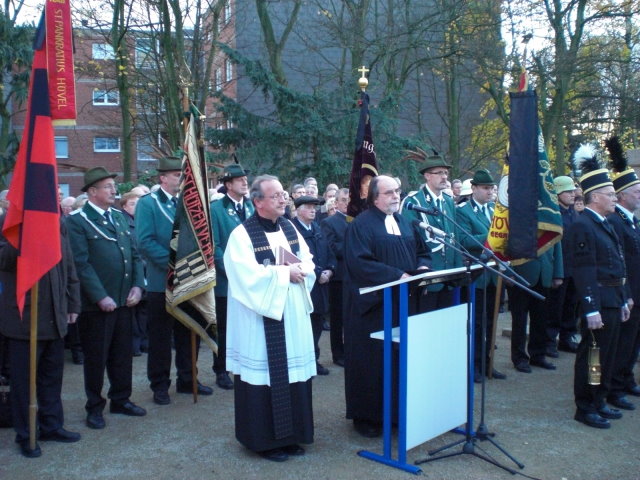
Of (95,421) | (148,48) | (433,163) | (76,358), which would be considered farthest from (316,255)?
(148,48)

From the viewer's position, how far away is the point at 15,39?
1571 centimetres

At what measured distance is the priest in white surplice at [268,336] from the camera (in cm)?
484

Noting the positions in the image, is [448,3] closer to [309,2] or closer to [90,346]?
[309,2]

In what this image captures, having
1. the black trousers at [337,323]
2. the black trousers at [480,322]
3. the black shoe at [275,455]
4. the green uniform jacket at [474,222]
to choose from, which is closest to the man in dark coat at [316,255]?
the black trousers at [337,323]

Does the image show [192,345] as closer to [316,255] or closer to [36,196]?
[316,255]

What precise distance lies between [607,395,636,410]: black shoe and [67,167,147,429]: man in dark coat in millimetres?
4408

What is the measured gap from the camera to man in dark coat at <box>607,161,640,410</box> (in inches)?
244

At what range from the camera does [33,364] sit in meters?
4.92

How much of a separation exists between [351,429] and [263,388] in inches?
44.8

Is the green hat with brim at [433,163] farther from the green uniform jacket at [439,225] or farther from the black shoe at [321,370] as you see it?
the black shoe at [321,370]

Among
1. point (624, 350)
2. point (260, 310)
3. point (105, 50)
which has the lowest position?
point (624, 350)

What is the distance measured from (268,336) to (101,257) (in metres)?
1.77

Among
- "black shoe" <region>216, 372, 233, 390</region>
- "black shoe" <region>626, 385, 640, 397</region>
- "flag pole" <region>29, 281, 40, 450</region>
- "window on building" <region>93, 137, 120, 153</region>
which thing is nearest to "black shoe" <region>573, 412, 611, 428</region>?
"black shoe" <region>626, 385, 640, 397</region>

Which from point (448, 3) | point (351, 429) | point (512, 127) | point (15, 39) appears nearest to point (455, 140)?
point (448, 3)
